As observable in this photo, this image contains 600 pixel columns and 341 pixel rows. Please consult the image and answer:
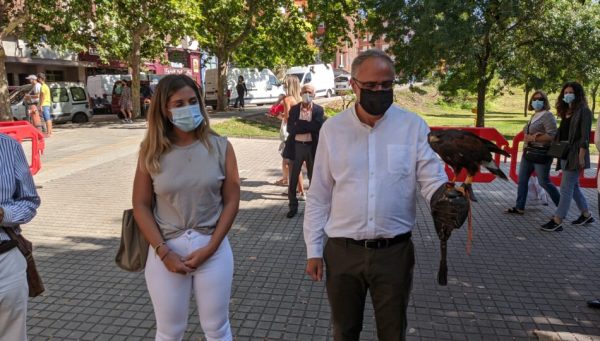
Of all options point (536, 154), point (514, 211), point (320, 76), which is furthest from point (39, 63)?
point (536, 154)

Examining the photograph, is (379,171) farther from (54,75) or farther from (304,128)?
(54,75)

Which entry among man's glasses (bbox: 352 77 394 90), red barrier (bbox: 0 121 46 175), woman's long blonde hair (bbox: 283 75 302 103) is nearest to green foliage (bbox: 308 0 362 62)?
woman's long blonde hair (bbox: 283 75 302 103)

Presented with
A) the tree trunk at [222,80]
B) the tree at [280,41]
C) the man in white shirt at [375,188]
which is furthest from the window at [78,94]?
the man in white shirt at [375,188]

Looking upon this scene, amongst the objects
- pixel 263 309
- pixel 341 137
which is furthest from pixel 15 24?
pixel 341 137

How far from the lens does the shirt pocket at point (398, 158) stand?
7.34 feet

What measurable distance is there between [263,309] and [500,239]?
3267 millimetres

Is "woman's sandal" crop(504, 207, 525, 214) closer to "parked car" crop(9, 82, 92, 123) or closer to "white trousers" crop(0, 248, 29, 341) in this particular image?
"white trousers" crop(0, 248, 29, 341)

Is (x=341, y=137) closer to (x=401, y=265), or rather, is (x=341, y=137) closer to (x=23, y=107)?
(x=401, y=265)

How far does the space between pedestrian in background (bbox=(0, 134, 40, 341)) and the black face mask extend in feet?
5.74

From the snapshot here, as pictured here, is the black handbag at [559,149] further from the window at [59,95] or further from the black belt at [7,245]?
the window at [59,95]

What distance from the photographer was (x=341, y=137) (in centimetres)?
234

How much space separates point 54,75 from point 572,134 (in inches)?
1174

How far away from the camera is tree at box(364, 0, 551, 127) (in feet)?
45.5

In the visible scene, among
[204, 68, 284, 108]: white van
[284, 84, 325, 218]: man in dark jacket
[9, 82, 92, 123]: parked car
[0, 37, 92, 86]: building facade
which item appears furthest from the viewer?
[204, 68, 284, 108]: white van
